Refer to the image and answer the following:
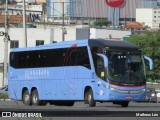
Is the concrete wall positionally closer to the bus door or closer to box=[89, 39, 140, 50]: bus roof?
box=[89, 39, 140, 50]: bus roof

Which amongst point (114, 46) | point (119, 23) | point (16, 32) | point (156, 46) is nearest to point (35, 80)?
point (114, 46)

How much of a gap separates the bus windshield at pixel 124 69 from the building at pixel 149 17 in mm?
150522

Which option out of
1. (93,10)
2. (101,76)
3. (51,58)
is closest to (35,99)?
(51,58)

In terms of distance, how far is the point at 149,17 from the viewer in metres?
188

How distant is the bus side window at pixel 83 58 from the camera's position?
1171 inches

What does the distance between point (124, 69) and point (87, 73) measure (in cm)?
173

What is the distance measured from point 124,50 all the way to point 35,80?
20.5 ft

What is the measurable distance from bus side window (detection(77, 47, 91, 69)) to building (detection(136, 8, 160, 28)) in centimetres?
15011

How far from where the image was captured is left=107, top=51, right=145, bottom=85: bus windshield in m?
29.2

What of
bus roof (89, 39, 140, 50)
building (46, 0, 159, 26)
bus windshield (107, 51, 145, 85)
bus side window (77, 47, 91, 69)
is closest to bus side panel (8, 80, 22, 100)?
bus side window (77, 47, 91, 69)

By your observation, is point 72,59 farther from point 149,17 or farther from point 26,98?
point 149,17

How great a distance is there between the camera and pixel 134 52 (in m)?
30.0

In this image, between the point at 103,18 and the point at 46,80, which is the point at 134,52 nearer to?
the point at 46,80

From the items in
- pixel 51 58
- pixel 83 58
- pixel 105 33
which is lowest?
pixel 105 33
